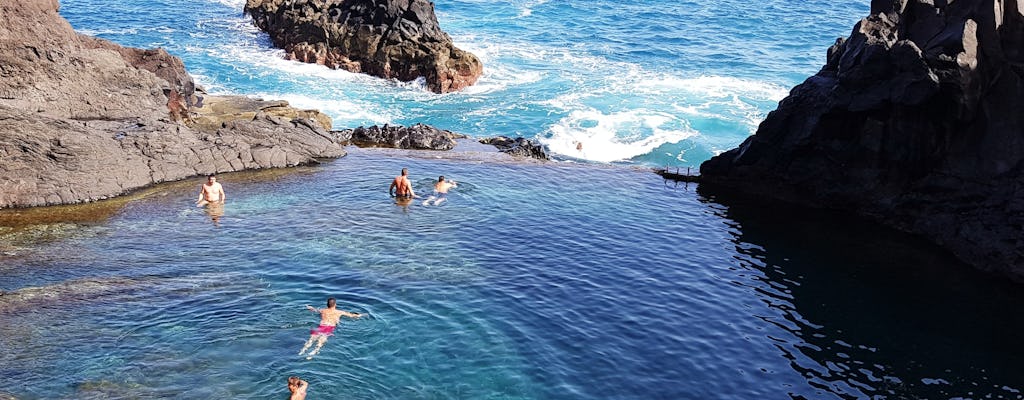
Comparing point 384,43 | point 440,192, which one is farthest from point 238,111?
point 384,43

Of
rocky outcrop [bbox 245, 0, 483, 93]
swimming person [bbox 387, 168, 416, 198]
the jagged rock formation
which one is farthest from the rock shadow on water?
rocky outcrop [bbox 245, 0, 483, 93]

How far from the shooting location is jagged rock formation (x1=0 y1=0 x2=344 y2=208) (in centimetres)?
2931

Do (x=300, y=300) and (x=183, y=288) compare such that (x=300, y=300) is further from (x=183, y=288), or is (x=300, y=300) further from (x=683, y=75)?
(x=683, y=75)

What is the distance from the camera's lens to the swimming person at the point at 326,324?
20.6 meters

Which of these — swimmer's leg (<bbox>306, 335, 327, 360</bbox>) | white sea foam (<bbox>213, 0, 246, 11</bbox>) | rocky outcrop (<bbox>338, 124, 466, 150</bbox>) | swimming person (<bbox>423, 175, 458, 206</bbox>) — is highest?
white sea foam (<bbox>213, 0, 246, 11</bbox>)

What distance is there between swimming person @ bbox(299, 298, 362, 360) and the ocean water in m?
0.36

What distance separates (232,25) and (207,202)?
61.5m

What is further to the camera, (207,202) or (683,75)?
(683,75)

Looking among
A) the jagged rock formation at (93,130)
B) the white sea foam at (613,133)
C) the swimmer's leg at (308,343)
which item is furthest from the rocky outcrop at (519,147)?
the swimmer's leg at (308,343)

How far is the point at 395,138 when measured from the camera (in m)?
46.1

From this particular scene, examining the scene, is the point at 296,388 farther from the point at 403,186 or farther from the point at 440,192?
the point at 440,192

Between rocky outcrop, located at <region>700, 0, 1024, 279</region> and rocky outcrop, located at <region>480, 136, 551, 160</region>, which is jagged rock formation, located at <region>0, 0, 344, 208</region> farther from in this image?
rocky outcrop, located at <region>700, 0, 1024, 279</region>

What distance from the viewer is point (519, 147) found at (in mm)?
45906

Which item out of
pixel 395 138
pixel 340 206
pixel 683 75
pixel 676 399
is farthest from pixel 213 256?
pixel 683 75
